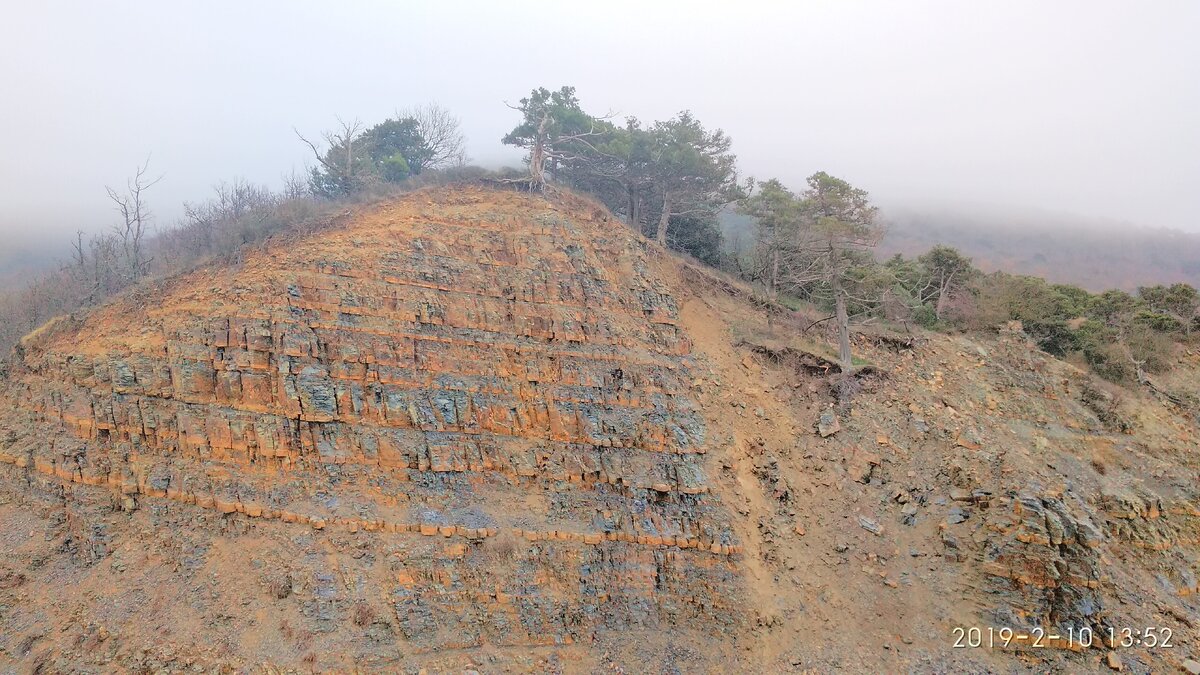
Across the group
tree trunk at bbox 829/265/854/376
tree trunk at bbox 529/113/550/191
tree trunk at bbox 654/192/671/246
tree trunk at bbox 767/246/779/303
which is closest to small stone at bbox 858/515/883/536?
tree trunk at bbox 829/265/854/376

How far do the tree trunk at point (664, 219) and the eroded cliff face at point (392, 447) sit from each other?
8890mm

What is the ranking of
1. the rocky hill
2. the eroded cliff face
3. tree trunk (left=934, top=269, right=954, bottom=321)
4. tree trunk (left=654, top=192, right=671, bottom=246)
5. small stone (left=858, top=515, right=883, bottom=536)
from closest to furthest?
the rocky hill < the eroded cliff face < small stone (left=858, top=515, right=883, bottom=536) < tree trunk (left=934, top=269, right=954, bottom=321) < tree trunk (left=654, top=192, right=671, bottom=246)

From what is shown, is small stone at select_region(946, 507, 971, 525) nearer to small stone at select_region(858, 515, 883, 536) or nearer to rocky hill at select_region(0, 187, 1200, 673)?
rocky hill at select_region(0, 187, 1200, 673)

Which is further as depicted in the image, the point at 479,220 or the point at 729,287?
the point at 729,287

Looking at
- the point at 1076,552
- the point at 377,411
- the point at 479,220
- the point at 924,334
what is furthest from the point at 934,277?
the point at 377,411

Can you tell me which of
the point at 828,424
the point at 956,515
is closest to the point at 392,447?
the point at 828,424

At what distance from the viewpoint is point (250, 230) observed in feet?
52.9

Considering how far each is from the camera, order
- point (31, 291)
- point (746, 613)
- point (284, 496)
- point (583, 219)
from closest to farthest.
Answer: point (284, 496) < point (746, 613) < point (583, 219) < point (31, 291)

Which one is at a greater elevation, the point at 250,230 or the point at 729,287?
the point at 250,230

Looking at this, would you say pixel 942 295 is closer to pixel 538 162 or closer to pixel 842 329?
pixel 842 329

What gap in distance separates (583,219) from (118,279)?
48.2 ft

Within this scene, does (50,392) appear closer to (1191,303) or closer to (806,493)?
(806,493)

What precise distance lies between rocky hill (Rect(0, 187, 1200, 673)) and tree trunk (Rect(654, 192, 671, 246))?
7614 mm

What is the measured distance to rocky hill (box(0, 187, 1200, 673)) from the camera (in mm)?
11547
